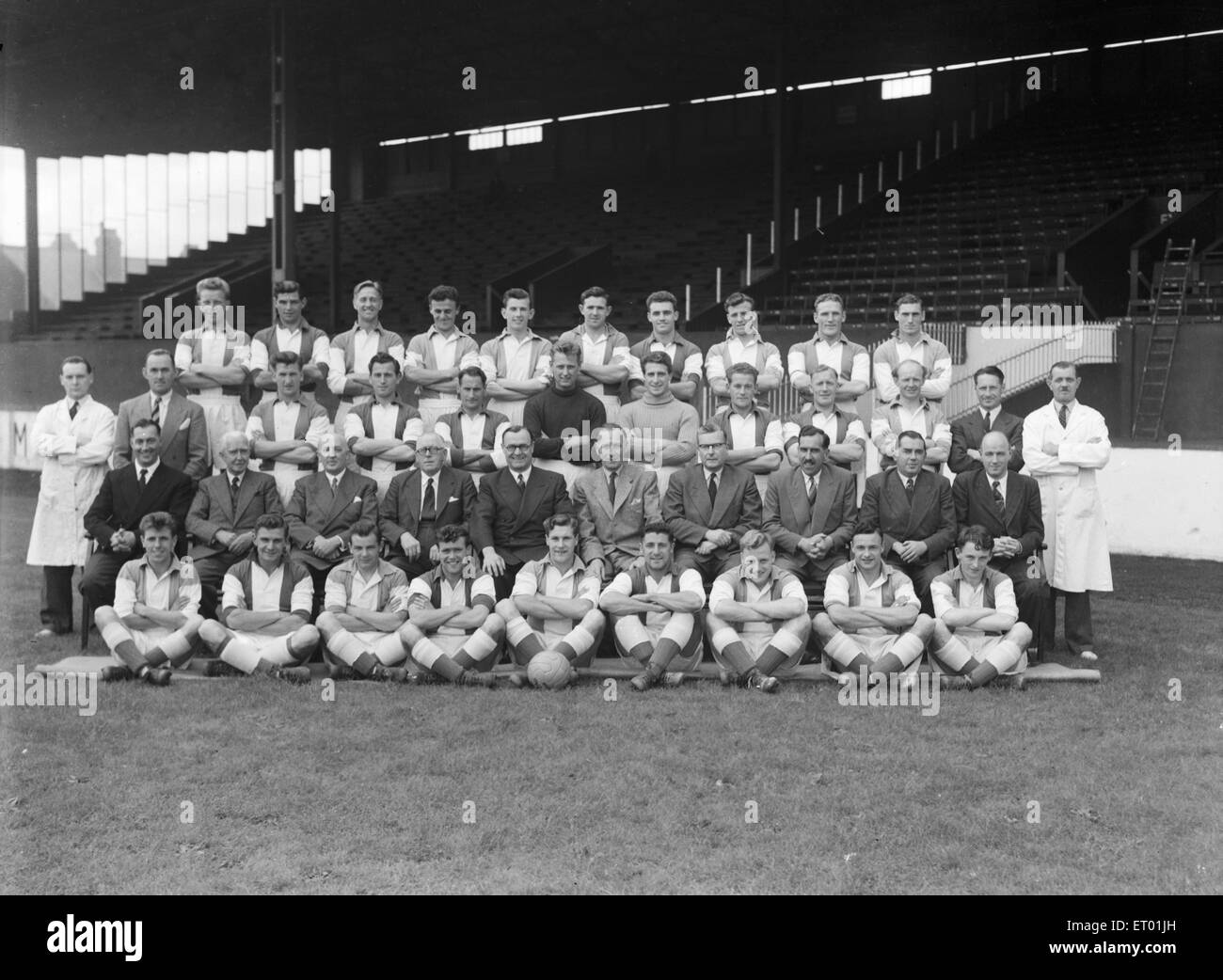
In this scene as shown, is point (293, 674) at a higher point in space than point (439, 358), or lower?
lower

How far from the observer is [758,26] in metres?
26.0

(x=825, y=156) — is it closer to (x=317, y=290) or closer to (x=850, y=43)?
(x=850, y=43)

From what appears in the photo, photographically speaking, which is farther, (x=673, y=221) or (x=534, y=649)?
(x=673, y=221)

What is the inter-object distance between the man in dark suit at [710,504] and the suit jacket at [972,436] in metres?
1.57

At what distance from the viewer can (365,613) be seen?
27.2 ft

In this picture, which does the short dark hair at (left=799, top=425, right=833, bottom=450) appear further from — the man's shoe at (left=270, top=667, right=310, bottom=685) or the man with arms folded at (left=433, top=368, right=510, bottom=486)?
the man's shoe at (left=270, top=667, right=310, bottom=685)

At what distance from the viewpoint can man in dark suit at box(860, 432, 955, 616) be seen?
8.70 metres

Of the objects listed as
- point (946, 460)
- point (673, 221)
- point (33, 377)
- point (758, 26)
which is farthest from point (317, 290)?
point (946, 460)

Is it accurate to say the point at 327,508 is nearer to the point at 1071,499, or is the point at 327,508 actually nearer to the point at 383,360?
the point at 383,360

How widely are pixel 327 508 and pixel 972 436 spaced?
188 inches

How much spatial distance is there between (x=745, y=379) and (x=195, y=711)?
13.8ft

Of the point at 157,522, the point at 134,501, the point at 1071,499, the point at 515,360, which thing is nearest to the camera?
the point at 157,522

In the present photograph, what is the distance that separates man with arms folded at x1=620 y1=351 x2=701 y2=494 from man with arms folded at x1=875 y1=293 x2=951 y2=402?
151cm

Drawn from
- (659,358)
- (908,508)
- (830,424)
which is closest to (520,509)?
(659,358)
